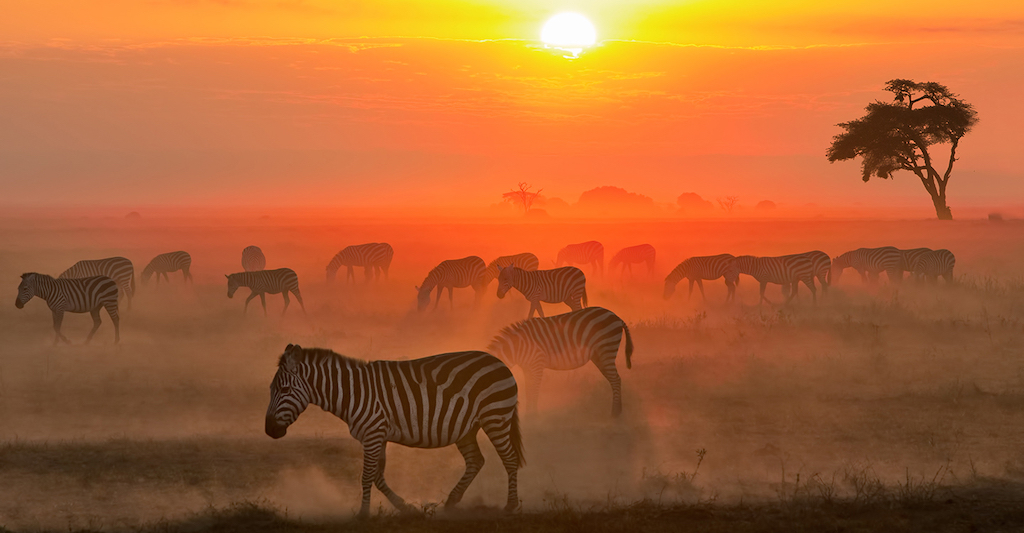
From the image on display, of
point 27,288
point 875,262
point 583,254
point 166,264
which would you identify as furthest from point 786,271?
point 166,264

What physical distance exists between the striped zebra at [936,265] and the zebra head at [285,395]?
2651 cm

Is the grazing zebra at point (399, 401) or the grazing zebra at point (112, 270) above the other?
the grazing zebra at point (112, 270)

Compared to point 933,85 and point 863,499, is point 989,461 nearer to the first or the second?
point 863,499

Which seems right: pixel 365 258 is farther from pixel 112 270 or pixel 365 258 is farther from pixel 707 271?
pixel 707 271

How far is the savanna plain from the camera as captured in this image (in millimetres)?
10500

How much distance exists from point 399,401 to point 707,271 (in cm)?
2208

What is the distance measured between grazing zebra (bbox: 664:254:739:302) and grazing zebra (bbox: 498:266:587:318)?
7201 mm

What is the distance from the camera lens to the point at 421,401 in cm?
1038

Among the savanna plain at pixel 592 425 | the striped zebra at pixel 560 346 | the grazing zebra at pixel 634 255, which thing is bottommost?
→ the savanna plain at pixel 592 425

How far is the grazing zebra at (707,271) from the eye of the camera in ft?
97.6

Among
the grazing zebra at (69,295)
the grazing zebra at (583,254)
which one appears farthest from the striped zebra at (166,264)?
the grazing zebra at (583,254)

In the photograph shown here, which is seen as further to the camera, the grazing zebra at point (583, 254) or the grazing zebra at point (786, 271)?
the grazing zebra at point (583, 254)

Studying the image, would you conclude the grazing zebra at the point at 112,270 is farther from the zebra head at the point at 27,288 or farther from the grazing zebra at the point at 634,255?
the grazing zebra at the point at 634,255

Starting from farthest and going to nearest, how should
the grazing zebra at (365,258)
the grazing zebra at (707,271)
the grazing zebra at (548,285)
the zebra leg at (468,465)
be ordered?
1. the grazing zebra at (365,258)
2. the grazing zebra at (707,271)
3. the grazing zebra at (548,285)
4. the zebra leg at (468,465)
